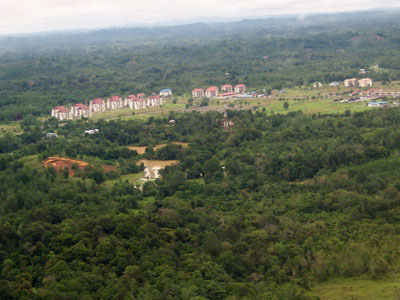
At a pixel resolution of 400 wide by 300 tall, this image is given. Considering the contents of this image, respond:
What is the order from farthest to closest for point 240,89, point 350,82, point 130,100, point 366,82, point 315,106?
point 240,89 → point 350,82 → point 366,82 → point 130,100 → point 315,106

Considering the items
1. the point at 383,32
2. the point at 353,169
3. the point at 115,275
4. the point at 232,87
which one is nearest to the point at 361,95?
the point at 232,87

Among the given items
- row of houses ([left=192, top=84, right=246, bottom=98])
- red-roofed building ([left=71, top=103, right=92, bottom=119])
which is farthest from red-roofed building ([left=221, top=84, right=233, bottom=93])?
red-roofed building ([left=71, top=103, right=92, bottom=119])

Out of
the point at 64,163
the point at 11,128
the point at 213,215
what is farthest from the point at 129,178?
the point at 11,128

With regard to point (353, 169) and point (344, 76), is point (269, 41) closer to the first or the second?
point (344, 76)

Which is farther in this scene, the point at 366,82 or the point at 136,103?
the point at 366,82

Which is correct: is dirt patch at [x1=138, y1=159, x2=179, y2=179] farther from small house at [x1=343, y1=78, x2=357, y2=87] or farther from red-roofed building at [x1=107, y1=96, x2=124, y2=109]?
small house at [x1=343, y1=78, x2=357, y2=87]

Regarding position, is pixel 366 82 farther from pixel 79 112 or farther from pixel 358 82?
pixel 79 112
